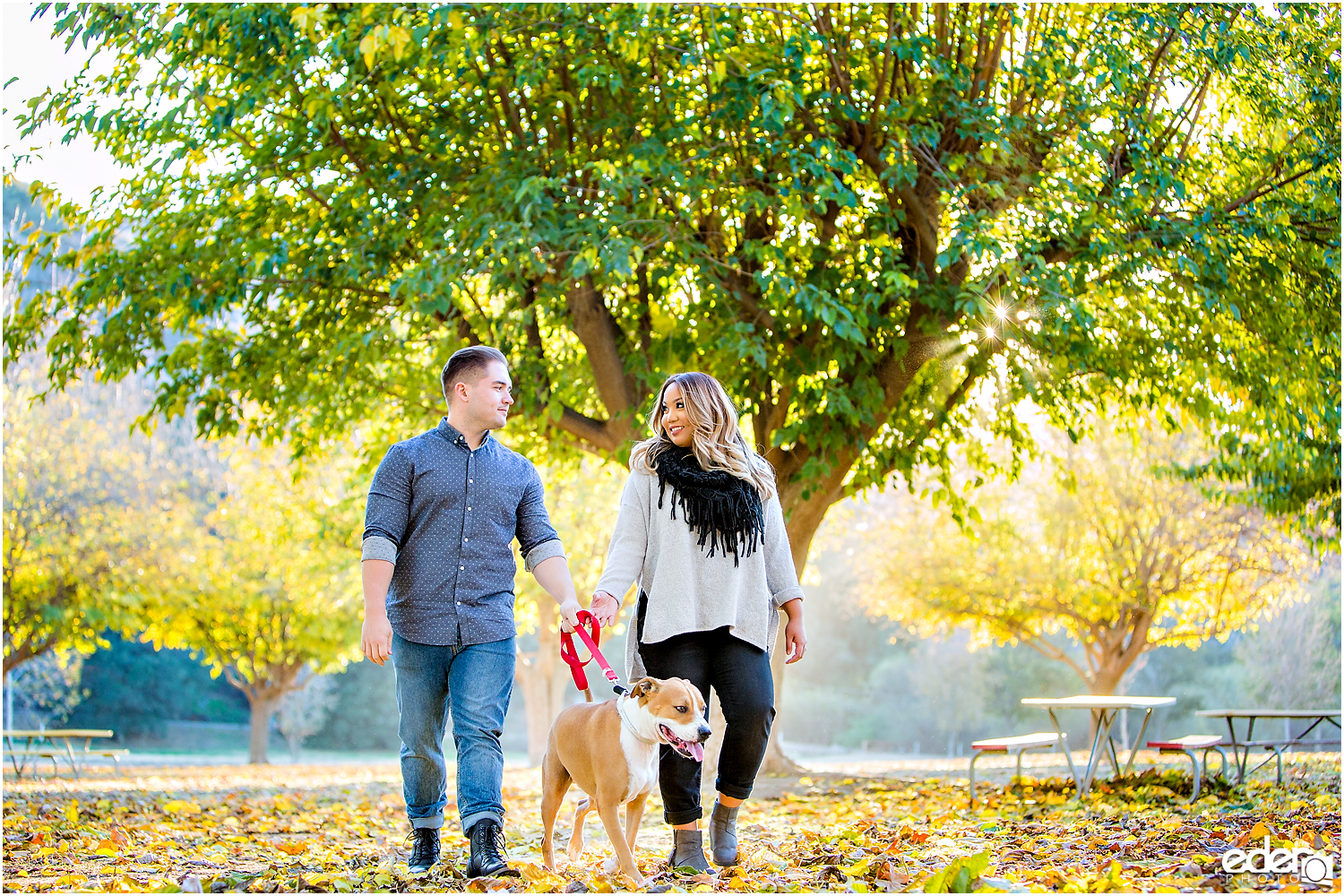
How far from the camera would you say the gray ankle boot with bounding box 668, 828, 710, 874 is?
406 centimetres

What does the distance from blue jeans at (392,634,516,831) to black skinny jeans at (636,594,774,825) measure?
2.05ft

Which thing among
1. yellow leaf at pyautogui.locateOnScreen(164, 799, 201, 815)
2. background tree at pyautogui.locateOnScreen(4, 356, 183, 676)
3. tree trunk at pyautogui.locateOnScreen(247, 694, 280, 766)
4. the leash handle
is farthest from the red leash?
tree trunk at pyautogui.locateOnScreen(247, 694, 280, 766)

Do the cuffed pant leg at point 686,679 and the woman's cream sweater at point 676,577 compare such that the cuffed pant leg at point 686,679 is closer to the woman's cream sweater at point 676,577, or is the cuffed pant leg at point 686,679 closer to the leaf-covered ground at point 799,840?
the woman's cream sweater at point 676,577

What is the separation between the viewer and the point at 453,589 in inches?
167

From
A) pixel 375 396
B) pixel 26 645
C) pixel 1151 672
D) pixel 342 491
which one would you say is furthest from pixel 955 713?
pixel 375 396

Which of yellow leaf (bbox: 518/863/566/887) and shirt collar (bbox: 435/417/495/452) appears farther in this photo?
shirt collar (bbox: 435/417/495/452)

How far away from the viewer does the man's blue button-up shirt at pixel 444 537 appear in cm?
422

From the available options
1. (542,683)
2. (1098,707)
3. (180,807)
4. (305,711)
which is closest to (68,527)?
(542,683)

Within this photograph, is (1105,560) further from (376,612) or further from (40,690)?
(40,690)

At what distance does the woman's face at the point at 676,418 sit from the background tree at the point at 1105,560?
16543mm

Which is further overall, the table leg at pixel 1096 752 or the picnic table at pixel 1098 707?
the table leg at pixel 1096 752

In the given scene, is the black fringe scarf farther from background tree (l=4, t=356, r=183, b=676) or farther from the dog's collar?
background tree (l=4, t=356, r=183, b=676)

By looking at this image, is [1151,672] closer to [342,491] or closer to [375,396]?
[342,491]

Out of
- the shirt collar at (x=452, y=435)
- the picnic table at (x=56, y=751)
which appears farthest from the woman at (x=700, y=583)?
the picnic table at (x=56, y=751)
